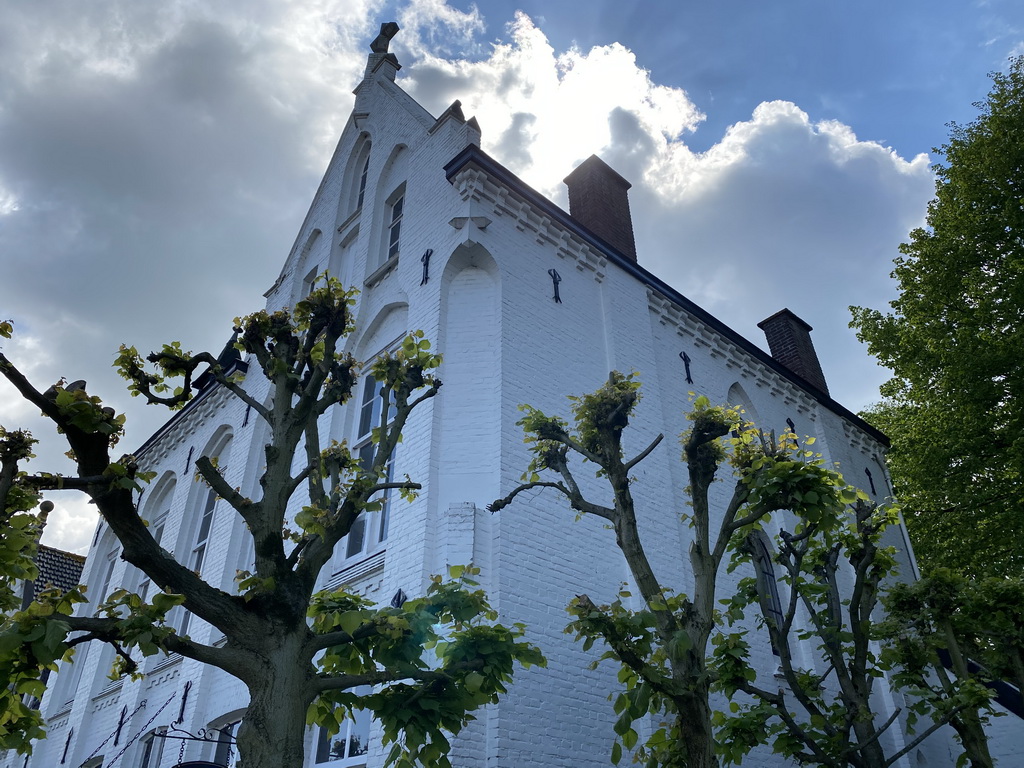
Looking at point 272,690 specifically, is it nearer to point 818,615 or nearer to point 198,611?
point 198,611

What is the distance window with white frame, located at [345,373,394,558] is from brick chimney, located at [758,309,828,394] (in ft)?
34.8

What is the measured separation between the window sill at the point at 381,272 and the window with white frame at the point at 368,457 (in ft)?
5.11

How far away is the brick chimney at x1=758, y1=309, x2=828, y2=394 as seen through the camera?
17797mm

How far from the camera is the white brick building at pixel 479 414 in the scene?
26.7ft

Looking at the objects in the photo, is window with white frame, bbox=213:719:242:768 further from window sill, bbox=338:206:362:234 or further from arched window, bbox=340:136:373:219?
arched window, bbox=340:136:373:219

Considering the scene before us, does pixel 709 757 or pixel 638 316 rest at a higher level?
pixel 638 316

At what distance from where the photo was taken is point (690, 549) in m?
6.39

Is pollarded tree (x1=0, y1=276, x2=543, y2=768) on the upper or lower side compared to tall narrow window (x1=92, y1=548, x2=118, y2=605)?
lower

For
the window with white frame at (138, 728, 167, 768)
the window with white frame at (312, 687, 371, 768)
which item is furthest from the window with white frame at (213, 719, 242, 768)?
the window with white frame at (312, 687, 371, 768)

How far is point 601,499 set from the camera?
31.7ft

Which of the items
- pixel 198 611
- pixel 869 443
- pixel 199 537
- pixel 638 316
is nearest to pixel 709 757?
pixel 198 611

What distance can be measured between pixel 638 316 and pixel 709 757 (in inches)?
314

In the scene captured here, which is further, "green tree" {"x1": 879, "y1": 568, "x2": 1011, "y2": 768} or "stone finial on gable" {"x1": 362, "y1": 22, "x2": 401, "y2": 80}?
"stone finial on gable" {"x1": 362, "y1": 22, "x2": 401, "y2": 80}

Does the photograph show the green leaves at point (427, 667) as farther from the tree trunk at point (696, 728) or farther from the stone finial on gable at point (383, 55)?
the stone finial on gable at point (383, 55)
